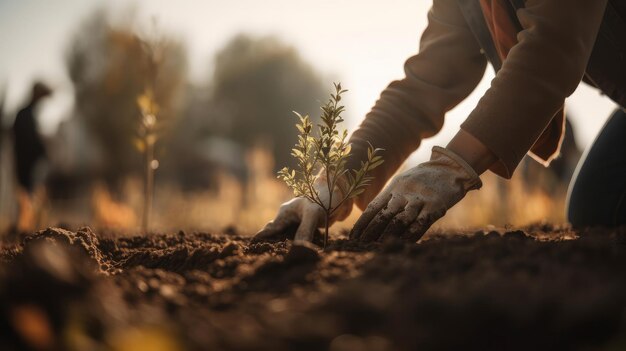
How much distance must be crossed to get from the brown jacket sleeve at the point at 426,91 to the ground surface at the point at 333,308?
1255 millimetres

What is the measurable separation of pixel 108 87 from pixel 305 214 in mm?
24333

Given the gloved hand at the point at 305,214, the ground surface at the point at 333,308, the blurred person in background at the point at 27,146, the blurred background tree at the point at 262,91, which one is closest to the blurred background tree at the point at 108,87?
the blurred background tree at the point at 262,91

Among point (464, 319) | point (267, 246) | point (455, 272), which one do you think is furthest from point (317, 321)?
point (267, 246)

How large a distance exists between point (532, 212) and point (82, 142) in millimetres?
→ 24518

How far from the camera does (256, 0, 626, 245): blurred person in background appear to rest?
6.10 feet

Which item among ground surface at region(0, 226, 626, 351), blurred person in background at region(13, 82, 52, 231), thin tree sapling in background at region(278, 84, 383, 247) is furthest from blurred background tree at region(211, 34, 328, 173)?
ground surface at region(0, 226, 626, 351)

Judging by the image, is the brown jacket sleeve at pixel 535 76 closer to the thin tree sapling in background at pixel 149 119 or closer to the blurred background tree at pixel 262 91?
the thin tree sapling in background at pixel 149 119

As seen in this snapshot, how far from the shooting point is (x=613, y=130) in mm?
3465

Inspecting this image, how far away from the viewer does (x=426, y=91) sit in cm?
262

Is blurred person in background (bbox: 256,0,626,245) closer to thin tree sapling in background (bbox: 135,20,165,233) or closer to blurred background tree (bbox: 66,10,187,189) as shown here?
thin tree sapling in background (bbox: 135,20,165,233)

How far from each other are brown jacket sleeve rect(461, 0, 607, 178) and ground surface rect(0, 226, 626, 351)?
0.67 meters

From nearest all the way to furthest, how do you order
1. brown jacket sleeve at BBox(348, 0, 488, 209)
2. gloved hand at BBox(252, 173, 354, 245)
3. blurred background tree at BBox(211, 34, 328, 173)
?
1. gloved hand at BBox(252, 173, 354, 245)
2. brown jacket sleeve at BBox(348, 0, 488, 209)
3. blurred background tree at BBox(211, 34, 328, 173)

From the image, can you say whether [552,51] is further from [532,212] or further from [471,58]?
[532,212]

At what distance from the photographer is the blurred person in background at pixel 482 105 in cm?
186
